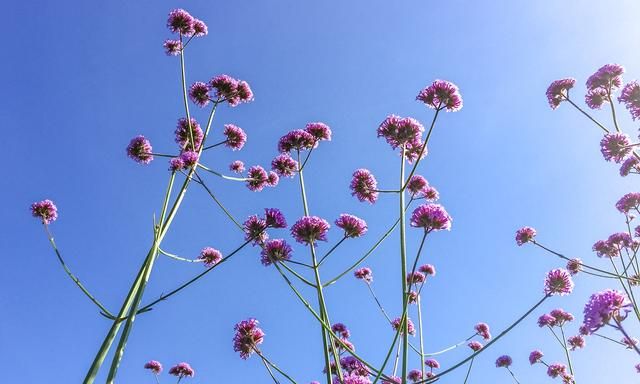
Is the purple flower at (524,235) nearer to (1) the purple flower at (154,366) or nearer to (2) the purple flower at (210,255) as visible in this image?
(2) the purple flower at (210,255)

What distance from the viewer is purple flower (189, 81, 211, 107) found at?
21.9 ft

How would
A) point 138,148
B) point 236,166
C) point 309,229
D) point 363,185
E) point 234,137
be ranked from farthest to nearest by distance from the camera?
point 236,166
point 234,137
point 138,148
point 363,185
point 309,229

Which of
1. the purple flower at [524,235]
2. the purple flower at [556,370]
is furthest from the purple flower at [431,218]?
the purple flower at [556,370]

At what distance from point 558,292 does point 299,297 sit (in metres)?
2.72

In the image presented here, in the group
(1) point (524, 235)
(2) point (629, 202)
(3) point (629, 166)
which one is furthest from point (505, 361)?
(3) point (629, 166)

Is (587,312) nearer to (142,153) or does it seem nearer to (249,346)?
(249,346)

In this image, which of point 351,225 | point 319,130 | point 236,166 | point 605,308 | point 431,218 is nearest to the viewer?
point 605,308

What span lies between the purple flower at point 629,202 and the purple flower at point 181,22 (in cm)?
800

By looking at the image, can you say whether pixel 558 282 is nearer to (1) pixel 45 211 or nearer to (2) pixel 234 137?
(2) pixel 234 137

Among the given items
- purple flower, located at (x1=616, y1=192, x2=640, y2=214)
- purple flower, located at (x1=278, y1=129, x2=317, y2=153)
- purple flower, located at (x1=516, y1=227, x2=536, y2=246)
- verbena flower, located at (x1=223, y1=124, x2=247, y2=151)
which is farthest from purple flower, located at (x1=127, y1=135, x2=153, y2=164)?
purple flower, located at (x1=616, y1=192, x2=640, y2=214)

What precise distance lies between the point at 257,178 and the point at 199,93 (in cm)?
160

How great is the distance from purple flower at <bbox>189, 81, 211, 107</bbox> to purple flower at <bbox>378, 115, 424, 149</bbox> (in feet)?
10.7

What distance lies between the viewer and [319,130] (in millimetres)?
5844

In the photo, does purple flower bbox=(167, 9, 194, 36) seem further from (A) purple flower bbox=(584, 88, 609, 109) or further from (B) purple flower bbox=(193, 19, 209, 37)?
(A) purple flower bbox=(584, 88, 609, 109)
